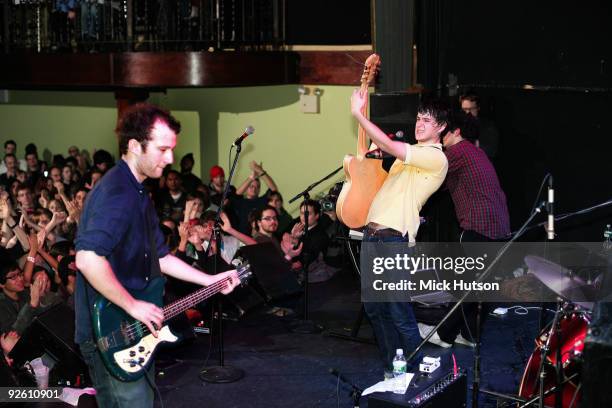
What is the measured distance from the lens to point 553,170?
7.98m

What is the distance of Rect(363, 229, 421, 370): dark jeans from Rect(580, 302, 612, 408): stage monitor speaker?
2.13 m

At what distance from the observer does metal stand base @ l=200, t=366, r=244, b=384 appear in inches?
249

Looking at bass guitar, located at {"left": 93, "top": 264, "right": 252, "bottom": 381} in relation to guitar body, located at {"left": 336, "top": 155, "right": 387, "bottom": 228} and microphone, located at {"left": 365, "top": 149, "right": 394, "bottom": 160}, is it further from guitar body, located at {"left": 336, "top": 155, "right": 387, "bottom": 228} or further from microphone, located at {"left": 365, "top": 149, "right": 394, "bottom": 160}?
guitar body, located at {"left": 336, "top": 155, "right": 387, "bottom": 228}

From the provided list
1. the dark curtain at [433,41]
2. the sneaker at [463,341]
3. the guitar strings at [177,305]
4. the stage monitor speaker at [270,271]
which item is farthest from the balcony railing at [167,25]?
the guitar strings at [177,305]

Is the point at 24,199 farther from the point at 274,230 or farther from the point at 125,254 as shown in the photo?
the point at 125,254

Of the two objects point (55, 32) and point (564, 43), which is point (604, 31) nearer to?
point (564, 43)

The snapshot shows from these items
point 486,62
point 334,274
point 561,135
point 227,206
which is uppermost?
point 486,62

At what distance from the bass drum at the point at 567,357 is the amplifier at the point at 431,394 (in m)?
0.42

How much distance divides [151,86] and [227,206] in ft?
6.49

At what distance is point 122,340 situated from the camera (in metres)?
4.14

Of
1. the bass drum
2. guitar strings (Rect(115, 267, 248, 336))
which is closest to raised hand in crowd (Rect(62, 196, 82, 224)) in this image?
guitar strings (Rect(115, 267, 248, 336))

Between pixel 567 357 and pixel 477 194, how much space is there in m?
1.79

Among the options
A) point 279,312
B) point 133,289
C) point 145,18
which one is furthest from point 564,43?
point 145,18

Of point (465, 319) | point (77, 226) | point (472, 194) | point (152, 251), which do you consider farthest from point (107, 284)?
point (77, 226)
